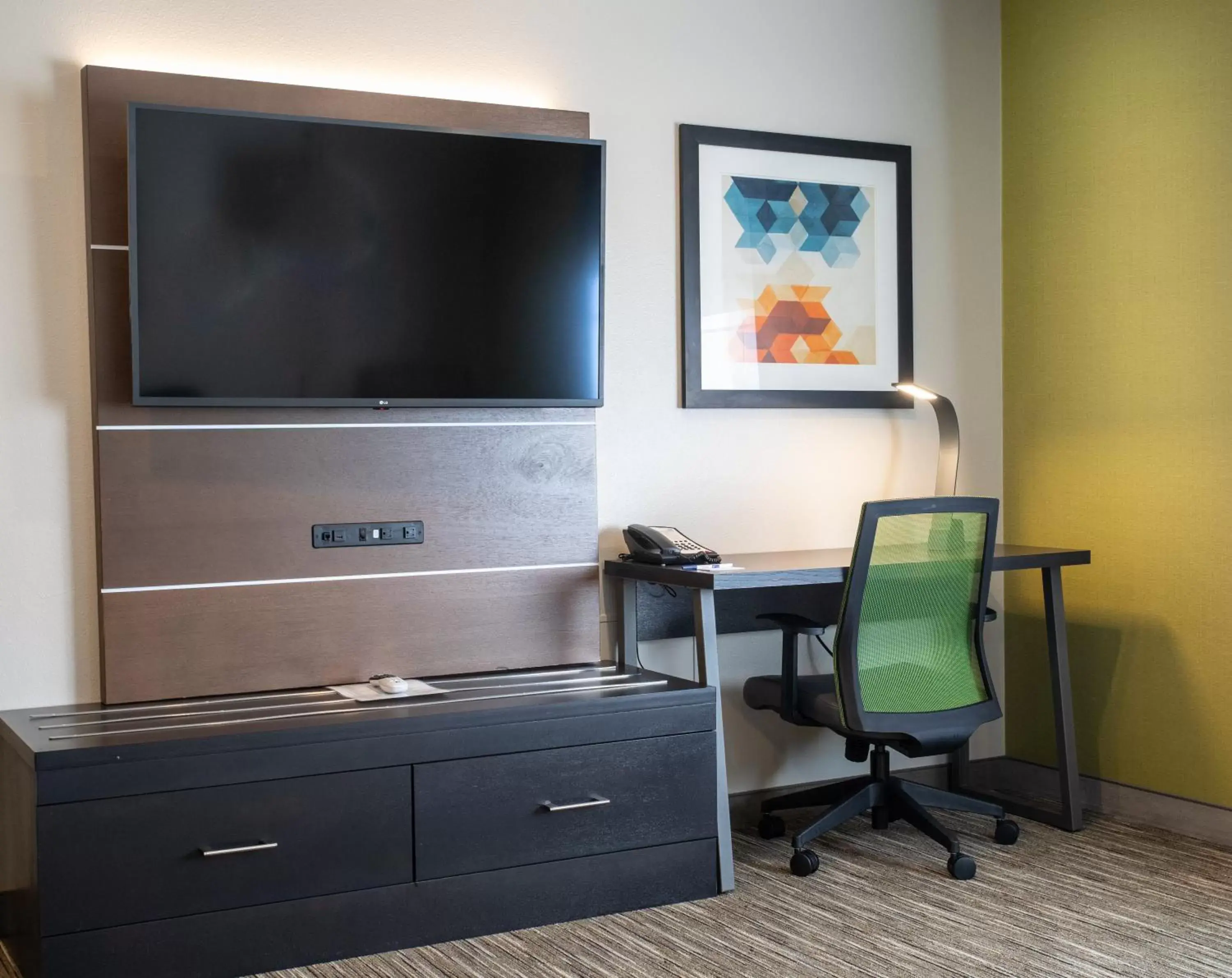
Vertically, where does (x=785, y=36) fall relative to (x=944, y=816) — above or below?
above

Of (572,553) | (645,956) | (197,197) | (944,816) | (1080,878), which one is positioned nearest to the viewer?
(645,956)

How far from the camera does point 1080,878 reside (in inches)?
127

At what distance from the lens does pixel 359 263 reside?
3.15m

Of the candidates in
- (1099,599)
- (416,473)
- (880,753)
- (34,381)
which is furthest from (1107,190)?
(34,381)

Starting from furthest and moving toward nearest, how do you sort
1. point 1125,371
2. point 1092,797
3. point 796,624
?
1. point 1092,797
2. point 1125,371
3. point 796,624

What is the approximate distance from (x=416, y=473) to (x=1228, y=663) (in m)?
2.26

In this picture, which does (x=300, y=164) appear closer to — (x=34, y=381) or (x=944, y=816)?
(x=34, y=381)

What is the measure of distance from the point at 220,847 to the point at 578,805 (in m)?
0.79

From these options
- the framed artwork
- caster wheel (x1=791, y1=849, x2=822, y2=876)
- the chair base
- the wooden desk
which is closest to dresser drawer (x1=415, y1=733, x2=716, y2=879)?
the wooden desk

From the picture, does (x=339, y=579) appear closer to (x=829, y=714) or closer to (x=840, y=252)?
(x=829, y=714)

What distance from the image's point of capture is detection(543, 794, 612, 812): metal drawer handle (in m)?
2.91

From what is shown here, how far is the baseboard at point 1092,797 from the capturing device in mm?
3559

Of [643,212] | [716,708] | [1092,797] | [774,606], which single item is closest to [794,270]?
[643,212]

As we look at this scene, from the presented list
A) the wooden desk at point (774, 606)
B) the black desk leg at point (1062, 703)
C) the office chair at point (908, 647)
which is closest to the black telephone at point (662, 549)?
the wooden desk at point (774, 606)
